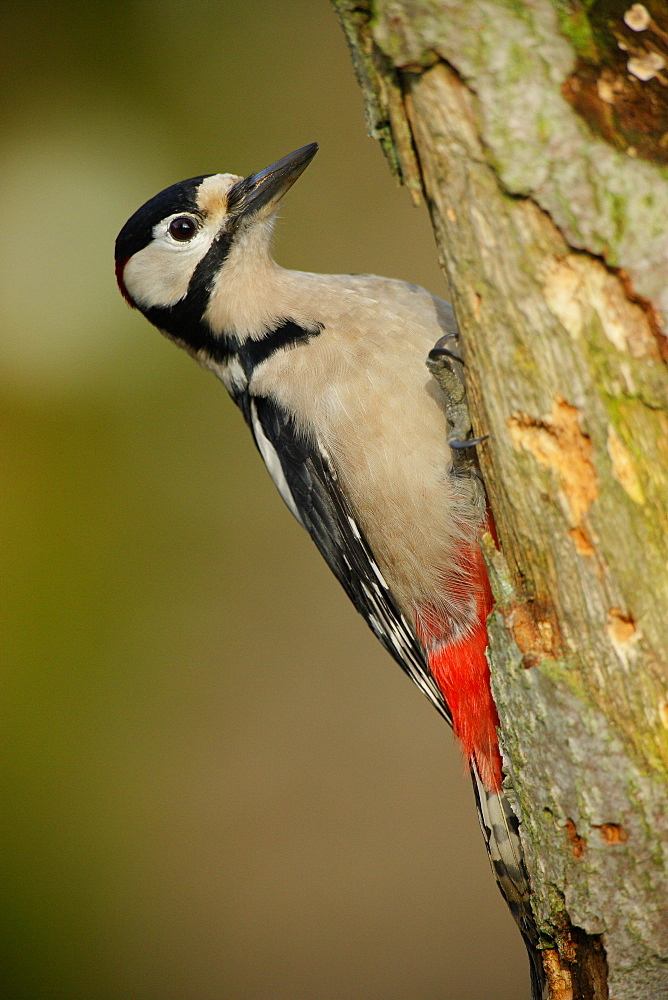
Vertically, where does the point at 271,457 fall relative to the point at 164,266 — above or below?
below

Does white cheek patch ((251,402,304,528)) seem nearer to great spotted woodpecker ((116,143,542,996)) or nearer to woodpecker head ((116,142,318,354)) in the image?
great spotted woodpecker ((116,143,542,996))

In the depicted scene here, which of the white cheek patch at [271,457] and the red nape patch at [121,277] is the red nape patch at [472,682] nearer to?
the white cheek patch at [271,457]

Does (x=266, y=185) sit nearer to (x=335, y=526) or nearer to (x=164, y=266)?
(x=164, y=266)

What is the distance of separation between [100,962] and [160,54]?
24.3 ft

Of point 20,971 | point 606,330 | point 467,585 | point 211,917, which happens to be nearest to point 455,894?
point 211,917

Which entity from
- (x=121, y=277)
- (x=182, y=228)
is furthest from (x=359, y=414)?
(x=121, y=277)

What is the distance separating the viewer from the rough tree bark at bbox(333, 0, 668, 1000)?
4.99ft

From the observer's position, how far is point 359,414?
2535 millimetres

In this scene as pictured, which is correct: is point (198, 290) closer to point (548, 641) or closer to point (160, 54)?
point (548, 641)

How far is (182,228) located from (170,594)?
4.64m

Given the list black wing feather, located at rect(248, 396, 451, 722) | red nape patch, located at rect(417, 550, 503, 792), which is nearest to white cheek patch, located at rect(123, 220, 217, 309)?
black wing feather, located at rect(248, 396, 451, 722)

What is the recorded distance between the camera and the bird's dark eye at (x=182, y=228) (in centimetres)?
298

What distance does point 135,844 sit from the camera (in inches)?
261

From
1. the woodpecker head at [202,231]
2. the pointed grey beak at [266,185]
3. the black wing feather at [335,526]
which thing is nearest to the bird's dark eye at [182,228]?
the woodpecker head at [202,231]
